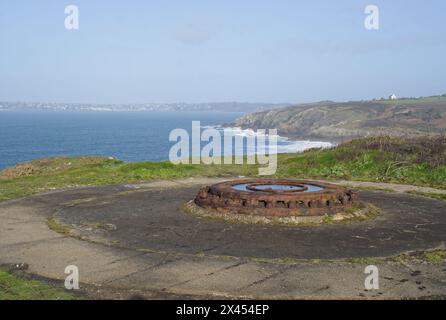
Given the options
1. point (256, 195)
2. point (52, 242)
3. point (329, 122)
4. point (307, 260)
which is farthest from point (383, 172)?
point (329, 122)

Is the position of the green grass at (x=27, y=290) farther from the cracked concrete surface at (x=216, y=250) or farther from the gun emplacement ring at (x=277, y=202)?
the gun emplacement ring at (x=277, y=202)

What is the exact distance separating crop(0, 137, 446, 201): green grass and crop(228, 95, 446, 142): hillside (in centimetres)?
5834

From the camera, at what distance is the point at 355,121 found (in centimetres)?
10875

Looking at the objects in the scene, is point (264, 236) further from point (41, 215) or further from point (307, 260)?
point (41, 215)

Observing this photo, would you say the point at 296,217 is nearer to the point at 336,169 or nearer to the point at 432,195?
the point at 432,195

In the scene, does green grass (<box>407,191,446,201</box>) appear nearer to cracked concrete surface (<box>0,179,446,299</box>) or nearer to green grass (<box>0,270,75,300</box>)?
cracked concrete surface (<box>0,179,446,299</box>)

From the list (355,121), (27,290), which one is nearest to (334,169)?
(27,290)

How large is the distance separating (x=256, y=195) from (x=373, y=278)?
13.2ft

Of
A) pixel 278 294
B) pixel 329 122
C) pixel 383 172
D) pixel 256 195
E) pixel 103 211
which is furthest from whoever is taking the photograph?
pixel 329 122

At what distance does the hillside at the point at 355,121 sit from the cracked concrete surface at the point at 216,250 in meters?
68.1

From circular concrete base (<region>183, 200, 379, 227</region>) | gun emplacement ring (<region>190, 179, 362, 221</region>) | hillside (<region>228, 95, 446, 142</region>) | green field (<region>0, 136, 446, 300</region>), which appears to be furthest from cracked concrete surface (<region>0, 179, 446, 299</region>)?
hillside (<region>228, 95, 446, 142</region>)

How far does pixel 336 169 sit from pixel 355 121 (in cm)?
9517

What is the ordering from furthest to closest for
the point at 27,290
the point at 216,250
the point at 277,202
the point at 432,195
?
the point at 432,195 → the point at 277,202 → the point at 216,250 → the point at 27,290

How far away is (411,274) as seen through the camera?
643 cm
